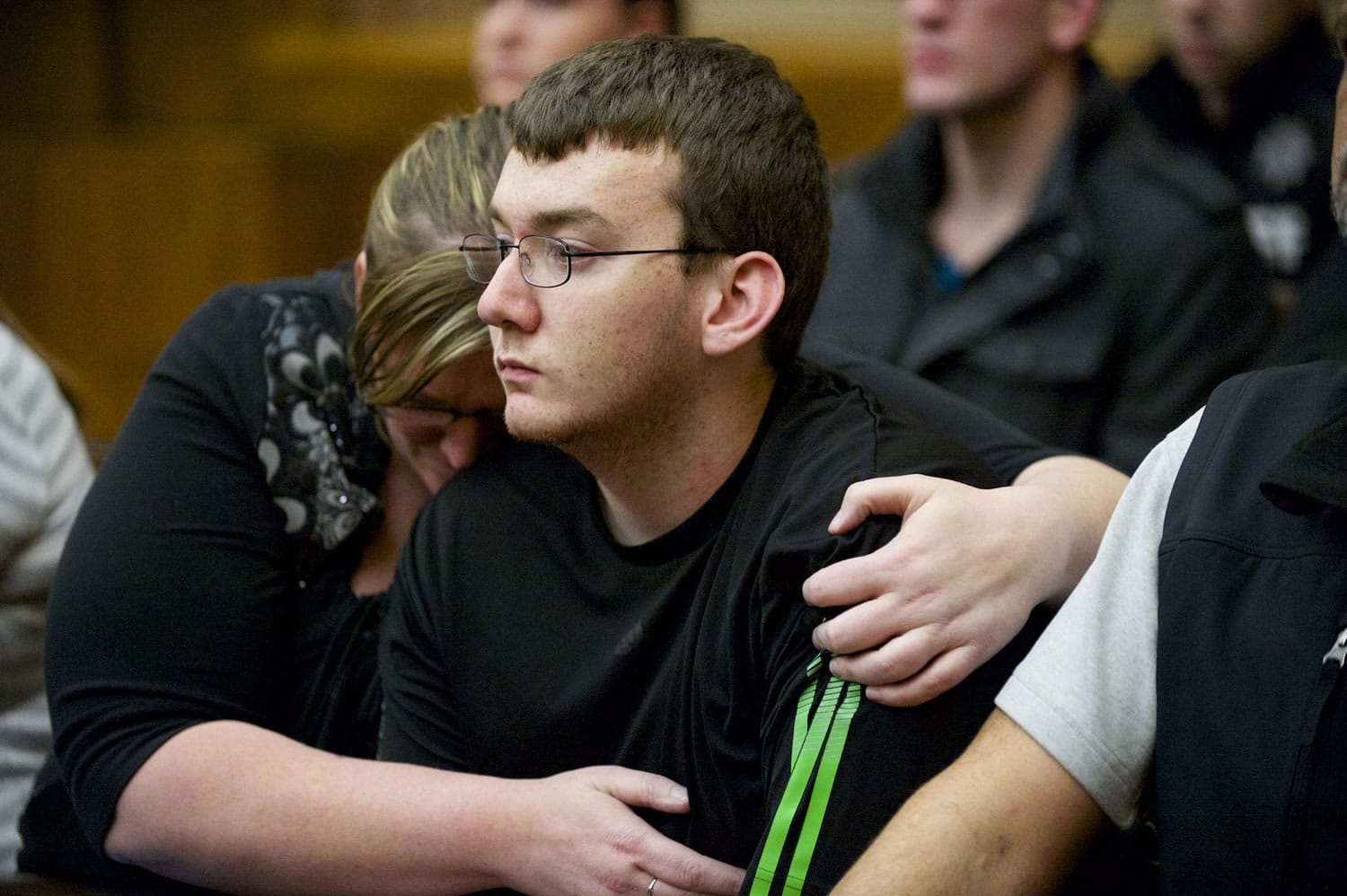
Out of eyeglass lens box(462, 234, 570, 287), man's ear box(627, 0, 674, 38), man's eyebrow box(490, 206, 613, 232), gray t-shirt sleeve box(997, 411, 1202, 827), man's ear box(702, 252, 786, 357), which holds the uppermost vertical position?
man's ear box(627, 0, 674, 38)

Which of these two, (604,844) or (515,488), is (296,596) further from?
(604,844)

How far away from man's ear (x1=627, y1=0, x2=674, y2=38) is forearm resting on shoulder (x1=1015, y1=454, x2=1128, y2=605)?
134 centimetres

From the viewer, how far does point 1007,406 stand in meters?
2.70

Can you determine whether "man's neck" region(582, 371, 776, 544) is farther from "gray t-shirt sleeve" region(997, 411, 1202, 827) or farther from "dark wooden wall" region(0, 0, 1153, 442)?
"dark wooden wall" region(0, 0, 1153, 442)

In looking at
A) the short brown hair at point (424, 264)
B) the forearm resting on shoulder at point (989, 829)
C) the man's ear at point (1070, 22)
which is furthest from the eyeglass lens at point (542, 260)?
the man's ear at point (1070, 22)

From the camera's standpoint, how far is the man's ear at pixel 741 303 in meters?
1.45

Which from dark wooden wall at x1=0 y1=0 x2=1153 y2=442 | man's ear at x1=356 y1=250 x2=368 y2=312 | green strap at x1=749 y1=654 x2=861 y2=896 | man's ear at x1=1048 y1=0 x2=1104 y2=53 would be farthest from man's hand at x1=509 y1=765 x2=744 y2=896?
dark wooden wall at x1=0 y1=0 x2=1153 y2=442

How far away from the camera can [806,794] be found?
4.10ft

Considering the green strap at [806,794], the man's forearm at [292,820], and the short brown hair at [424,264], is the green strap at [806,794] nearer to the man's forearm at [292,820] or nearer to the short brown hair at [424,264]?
the man's forearm at [292,820]

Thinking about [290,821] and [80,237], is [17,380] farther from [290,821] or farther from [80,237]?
[80,237]

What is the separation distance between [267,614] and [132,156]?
2.86m

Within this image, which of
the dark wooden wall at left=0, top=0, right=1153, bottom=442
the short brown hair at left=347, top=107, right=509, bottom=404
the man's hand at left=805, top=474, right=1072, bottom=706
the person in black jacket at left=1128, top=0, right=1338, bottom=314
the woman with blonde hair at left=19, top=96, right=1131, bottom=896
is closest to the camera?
the man's hand at left=805, top=474, right=1072, bottom=706

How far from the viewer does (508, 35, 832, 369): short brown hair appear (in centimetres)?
142

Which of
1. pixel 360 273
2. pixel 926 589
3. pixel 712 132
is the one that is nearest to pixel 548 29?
pixel 360 273
